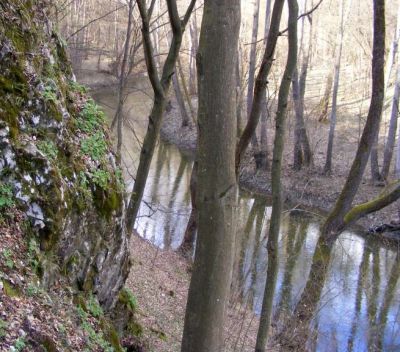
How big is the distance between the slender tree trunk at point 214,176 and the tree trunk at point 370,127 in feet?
17.4

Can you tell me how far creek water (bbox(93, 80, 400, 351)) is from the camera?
32.6ft

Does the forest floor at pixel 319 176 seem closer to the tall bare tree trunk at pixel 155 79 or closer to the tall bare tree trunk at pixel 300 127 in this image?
the tall bare tree trunk at pixel 300 127

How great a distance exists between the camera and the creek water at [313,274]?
9922 millimetres

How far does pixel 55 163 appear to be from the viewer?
439cm

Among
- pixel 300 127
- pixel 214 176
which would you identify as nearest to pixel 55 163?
pixel 214 176

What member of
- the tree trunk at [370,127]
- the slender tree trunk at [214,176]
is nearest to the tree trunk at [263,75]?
the slender tree trunk at [214,176]

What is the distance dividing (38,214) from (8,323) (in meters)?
1.11

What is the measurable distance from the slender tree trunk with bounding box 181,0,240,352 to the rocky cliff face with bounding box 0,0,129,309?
1.30 meters

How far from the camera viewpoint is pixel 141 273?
→ 30.0ft

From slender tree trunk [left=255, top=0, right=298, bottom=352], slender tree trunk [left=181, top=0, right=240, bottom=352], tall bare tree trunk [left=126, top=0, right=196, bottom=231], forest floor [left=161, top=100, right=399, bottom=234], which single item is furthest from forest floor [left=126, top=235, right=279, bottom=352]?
forest floor [left=161, top=100, right=399, bottom=234]

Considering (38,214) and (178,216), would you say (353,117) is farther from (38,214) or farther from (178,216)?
(38,214)

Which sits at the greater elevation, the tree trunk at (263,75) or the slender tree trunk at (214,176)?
the tree trunk at (263,75)

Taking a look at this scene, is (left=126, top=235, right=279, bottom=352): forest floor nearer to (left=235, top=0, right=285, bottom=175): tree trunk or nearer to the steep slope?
the steep slope

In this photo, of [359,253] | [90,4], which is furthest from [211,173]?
[90,4]
